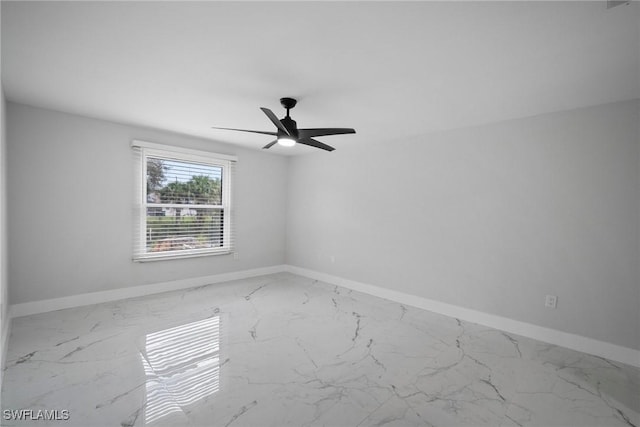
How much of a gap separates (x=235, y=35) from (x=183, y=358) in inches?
98.0

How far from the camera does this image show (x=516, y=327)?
10.6 ft

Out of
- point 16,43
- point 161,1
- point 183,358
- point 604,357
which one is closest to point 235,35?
point 161,1

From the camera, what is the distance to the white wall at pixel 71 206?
326 centimetres

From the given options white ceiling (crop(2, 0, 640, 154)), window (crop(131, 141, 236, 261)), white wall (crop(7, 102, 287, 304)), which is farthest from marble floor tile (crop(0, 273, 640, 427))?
white ceiling (crop(2, 0, 640, 154))

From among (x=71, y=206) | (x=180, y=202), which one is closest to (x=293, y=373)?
(x=180, y=202)

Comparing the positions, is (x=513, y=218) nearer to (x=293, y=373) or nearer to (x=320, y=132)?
(x=320, y=132)

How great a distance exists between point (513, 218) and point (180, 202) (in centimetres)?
439

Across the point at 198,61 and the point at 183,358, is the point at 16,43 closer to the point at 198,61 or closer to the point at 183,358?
the point at 198,61

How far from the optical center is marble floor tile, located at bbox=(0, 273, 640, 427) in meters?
1.86

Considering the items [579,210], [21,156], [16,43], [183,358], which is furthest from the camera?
[21,156]

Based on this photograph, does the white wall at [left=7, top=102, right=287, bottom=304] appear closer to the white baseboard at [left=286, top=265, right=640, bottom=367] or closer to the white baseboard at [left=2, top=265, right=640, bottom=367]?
the white baseboard at [left=2, top=265, right=640, bottom=367]

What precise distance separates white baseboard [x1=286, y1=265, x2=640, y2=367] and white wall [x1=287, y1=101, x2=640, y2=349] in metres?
0.06

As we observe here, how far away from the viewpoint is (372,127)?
3.76 m

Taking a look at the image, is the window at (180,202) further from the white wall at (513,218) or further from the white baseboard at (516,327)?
the white baseboard at (516,327)
